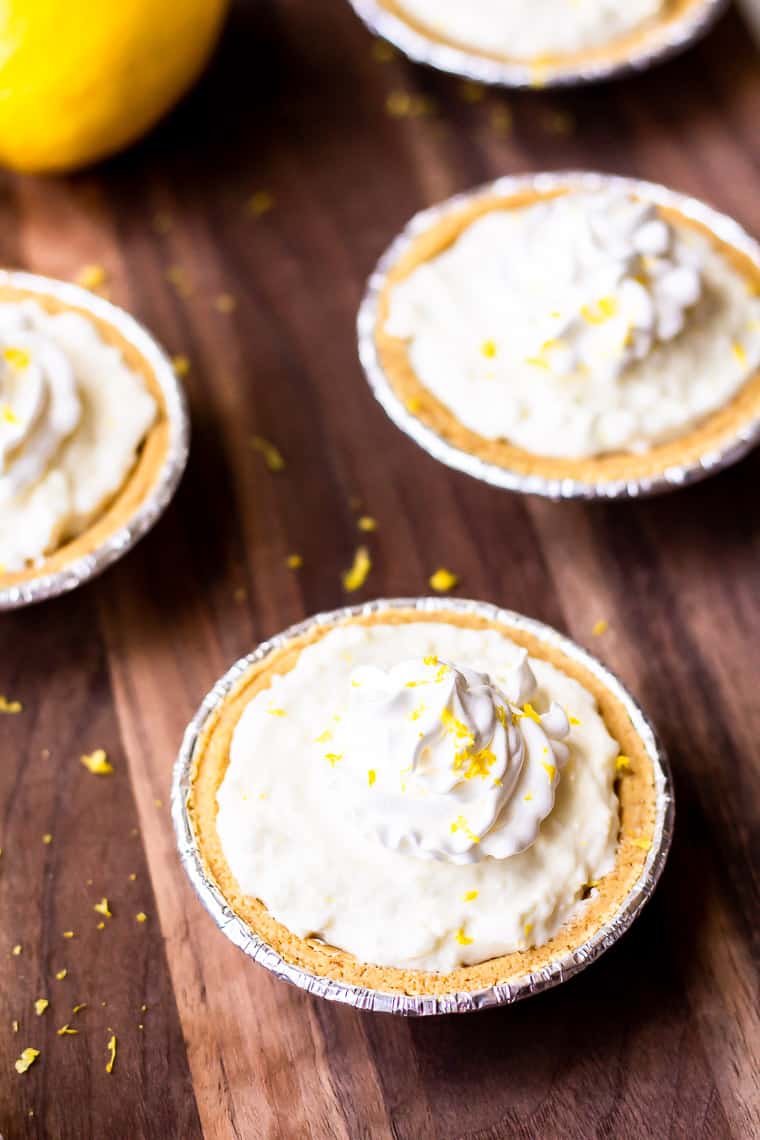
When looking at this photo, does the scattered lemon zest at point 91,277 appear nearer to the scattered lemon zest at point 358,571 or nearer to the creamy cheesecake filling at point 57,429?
the creamy cheesecake filling at point 57,429

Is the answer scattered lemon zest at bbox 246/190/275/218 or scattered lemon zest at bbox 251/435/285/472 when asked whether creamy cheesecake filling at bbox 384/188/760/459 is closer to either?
scattered lemon zest at bbox 251/435/285/472

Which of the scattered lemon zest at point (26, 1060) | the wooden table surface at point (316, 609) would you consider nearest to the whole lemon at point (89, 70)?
the wooden table surface at point (316, 609)

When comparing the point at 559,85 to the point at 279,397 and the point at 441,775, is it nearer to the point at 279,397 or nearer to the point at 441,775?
the point at 279,397

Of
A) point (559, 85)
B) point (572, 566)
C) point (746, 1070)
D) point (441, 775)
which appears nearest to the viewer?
point (441, 775)

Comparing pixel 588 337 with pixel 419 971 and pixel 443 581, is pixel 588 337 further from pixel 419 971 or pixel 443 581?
pixel 419 971

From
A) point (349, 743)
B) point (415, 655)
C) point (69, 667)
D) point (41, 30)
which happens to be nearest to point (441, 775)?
point (349, 743)

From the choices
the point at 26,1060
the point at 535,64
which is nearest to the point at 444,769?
the point at 26,1060
